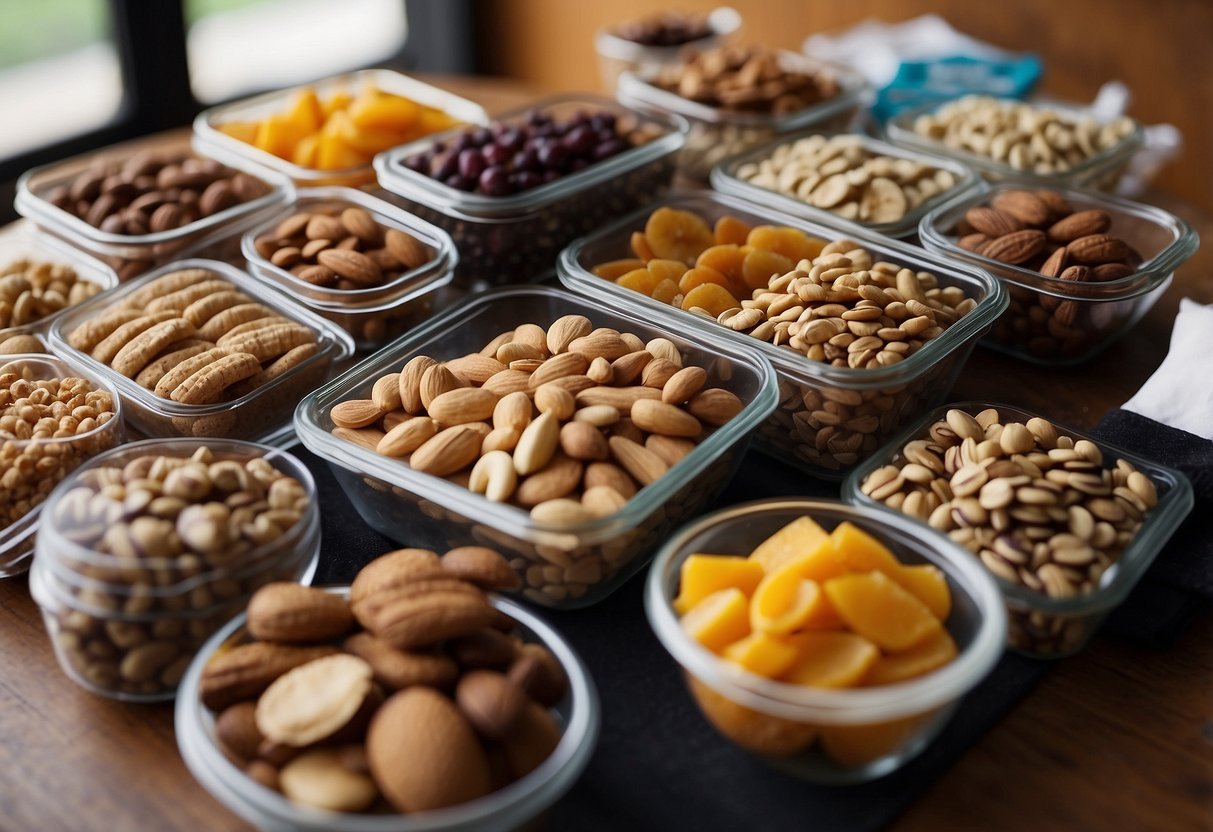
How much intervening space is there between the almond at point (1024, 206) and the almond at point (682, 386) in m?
0.49

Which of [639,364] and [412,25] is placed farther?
[412,25]

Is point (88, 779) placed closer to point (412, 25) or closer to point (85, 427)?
point (85, 427)

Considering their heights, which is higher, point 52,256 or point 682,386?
point 682,386

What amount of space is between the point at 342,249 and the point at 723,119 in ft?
1.94

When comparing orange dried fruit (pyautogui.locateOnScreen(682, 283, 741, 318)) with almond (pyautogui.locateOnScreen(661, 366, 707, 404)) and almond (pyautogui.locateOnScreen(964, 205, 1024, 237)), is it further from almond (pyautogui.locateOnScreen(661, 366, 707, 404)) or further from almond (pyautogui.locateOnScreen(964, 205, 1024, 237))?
almond (pyautogui.locateOnScreen(964, 205, 1024, 237))

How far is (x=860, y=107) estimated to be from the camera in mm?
1667

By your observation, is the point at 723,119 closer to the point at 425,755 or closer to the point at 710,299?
the point at 710,299

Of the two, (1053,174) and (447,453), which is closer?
(447,453)

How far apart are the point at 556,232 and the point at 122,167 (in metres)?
0.55

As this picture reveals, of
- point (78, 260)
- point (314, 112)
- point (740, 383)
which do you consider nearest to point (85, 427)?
point (78, 260)

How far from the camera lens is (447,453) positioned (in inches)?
35.6

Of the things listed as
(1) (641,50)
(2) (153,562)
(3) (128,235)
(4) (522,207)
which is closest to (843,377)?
(4) (522,207)

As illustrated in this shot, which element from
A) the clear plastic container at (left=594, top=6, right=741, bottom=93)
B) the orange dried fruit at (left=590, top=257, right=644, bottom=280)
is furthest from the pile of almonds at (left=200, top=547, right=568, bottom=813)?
the clear plastic container at (left=594, top=6, right=741, bottom=93)

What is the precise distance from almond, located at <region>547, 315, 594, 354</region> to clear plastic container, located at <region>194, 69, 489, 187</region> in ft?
1.59
